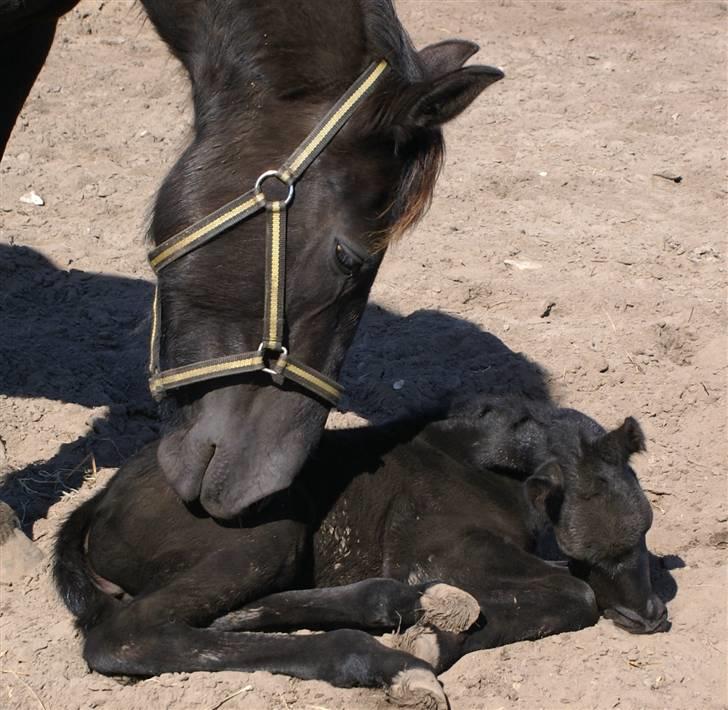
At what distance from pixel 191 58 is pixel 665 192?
166 inches

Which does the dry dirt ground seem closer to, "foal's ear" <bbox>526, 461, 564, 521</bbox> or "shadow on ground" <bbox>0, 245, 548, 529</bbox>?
"shadow on ground" <bbox>0, 245, 548, 529</bbox>

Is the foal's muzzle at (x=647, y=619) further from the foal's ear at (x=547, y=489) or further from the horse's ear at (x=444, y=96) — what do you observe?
the horse's ear at (x=444, y=96)

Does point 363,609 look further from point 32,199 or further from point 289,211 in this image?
point 32,199

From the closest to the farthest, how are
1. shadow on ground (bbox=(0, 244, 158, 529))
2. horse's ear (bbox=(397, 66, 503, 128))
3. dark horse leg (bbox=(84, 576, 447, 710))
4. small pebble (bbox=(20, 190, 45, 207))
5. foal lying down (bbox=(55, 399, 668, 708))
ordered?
horse's ear (bbox=(397, 66, 503, 128)) → dark horse leg (bbox=(84, 576, 447, 710)) → foal lying down (bbox=(55, 399, 668, 708)) → shadow on ground (bbox=(0, 244, 158, 529)) → small pebble (bbox=(20, 190, 45, 207))

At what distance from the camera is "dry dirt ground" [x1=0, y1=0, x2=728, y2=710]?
3.90 meters

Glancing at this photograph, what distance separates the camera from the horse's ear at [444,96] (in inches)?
132

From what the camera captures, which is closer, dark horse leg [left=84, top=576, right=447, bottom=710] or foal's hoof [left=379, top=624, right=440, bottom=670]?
dark horse leg [left=84, top=576, right=447, bottom=710]

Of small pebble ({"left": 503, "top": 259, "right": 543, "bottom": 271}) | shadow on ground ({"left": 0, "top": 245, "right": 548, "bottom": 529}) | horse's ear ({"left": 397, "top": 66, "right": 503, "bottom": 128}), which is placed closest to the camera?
horse's ear ({"left": 397, "top": 66, "right": 503, "bottom": 128})

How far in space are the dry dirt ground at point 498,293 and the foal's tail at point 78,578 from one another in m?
0.08

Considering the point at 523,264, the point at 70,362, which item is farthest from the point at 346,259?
the point at 523,264

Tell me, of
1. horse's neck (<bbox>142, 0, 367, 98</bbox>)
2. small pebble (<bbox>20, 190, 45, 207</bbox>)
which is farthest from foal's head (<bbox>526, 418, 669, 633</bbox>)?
small pebble (<bbox>20, 190, 45, 207</bbox>)

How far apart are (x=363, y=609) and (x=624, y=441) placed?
1140 millimetres

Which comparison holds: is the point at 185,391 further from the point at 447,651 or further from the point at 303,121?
the point at 447,651

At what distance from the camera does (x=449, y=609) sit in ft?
12.6
